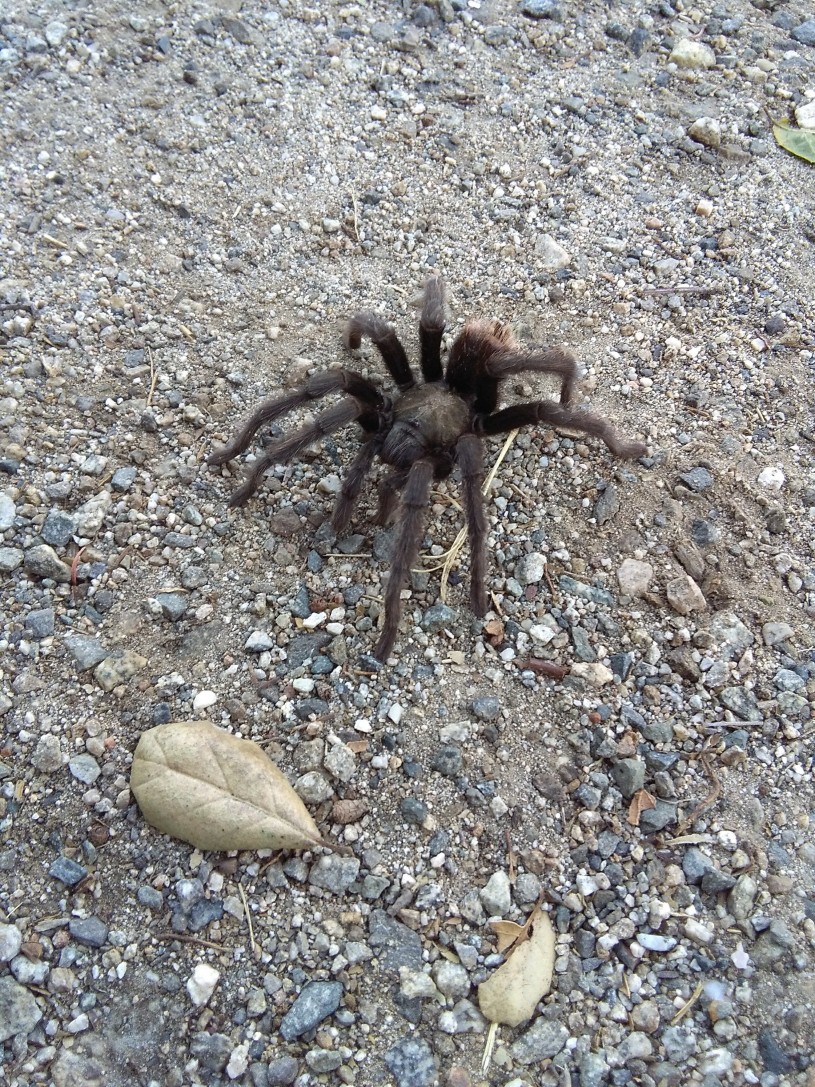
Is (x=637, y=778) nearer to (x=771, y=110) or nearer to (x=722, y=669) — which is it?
(x=722, y=669)

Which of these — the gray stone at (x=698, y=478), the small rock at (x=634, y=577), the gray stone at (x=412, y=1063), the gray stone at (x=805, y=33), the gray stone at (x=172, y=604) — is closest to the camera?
the gray stone at (x=412, y=1063)

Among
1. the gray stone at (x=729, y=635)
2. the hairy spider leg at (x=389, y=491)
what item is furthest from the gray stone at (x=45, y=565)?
the gray stone at (x=729, y=635)

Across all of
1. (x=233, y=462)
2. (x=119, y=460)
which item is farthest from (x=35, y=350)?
(x=233, y=462)

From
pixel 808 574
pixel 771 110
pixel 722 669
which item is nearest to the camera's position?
pixel 722 669

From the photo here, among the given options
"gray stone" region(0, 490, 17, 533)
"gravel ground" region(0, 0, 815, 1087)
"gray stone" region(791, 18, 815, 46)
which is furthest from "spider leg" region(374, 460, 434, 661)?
"gray stone" region(791, 18, 815, 46)

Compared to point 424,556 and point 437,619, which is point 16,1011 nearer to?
point 437,619

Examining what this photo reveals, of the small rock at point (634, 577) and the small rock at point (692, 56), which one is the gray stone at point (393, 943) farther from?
the small rock at point (692, 56)
